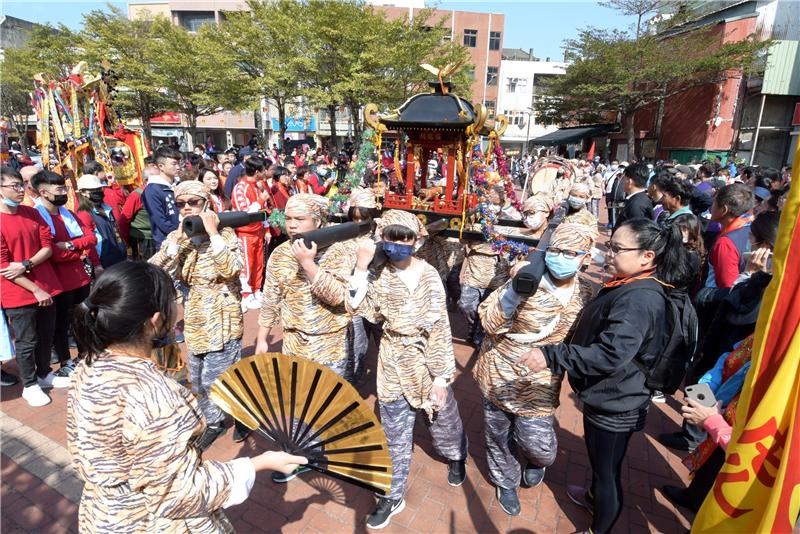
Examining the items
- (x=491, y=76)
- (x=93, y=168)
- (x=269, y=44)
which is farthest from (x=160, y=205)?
(x=491, y=76)

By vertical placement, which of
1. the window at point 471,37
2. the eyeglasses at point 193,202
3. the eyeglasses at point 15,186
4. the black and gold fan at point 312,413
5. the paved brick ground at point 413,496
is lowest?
the paved brick ground at point 413,496

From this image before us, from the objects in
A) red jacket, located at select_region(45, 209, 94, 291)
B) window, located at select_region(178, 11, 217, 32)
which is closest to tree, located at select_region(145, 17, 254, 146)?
window, located at select_region(178, 11, 217, 32)

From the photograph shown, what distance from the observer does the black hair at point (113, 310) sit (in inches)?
54.1

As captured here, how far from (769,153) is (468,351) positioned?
1114 inches

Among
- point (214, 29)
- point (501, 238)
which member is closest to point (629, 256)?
point (501, 238)

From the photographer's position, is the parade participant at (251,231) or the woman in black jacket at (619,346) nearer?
the woman in black jacket at (619,346)

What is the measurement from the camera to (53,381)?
14.0 ft

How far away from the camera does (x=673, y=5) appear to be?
85.4ft

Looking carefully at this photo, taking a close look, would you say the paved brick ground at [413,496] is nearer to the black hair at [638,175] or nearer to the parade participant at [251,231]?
the parade participant at [251,231]

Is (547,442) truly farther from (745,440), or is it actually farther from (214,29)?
(214,29)

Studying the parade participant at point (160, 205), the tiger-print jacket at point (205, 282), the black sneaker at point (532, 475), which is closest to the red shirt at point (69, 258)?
the parade participant at point (160, 205)

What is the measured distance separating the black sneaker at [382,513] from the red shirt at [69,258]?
378 centimetres

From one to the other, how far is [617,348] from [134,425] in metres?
2.06

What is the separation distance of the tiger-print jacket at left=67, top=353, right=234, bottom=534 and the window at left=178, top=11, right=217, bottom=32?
138ft
